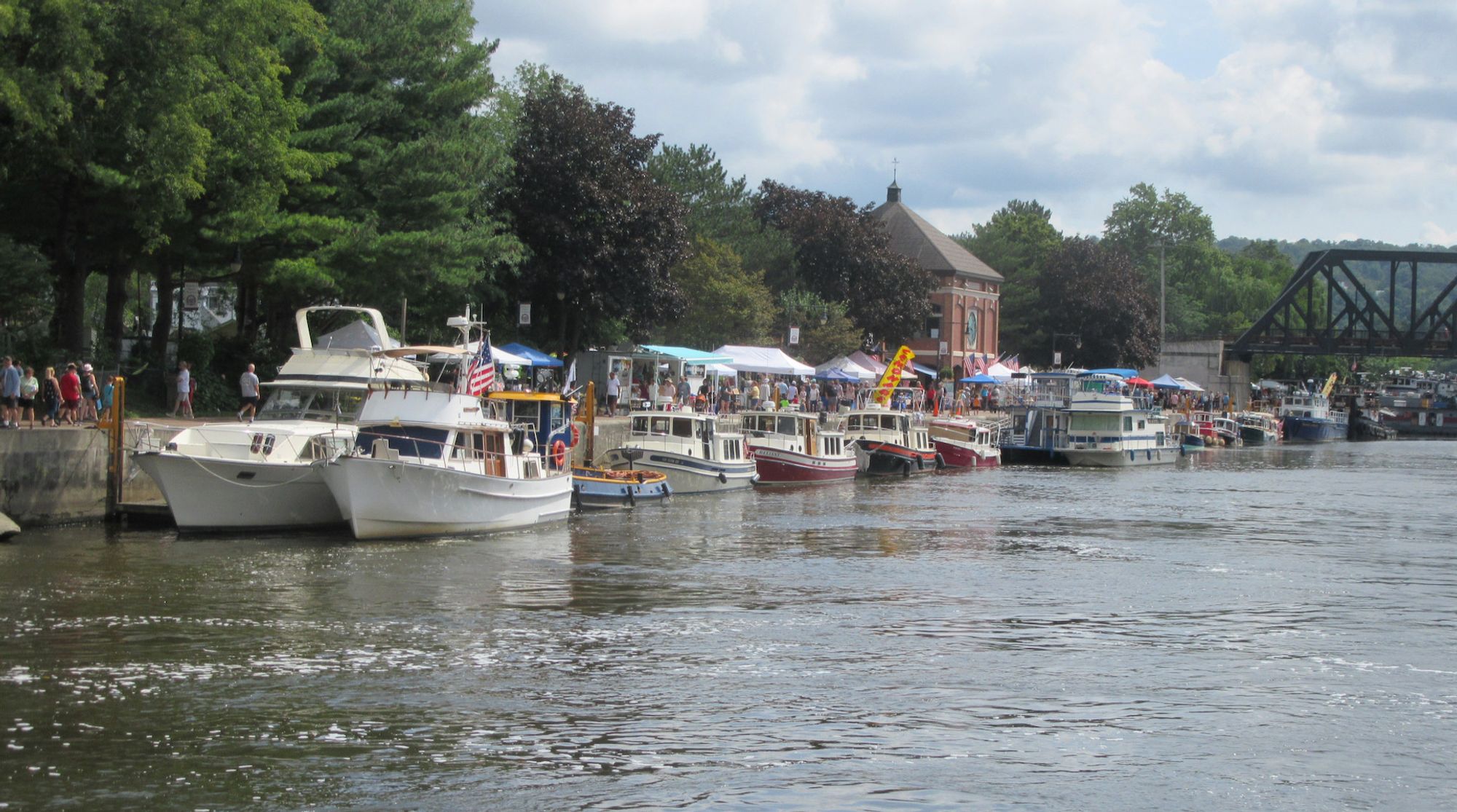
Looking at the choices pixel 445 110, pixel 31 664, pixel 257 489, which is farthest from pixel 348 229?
pixel 31 664

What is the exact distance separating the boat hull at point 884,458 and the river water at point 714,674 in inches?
851

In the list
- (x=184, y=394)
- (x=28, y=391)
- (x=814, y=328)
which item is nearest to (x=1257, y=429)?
(x=814, y=328)

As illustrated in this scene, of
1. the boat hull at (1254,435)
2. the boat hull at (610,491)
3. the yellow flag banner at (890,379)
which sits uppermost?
the yellow flag banner at (890,379)

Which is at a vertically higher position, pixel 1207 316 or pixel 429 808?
pixel 1207 316

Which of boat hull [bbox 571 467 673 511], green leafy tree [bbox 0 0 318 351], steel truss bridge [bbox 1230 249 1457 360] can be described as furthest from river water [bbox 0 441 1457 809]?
steel truss bridge [bbox 1230 249 1457 360]

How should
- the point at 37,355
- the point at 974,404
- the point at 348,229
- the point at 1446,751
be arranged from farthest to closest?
the point at 974,404 → the point at 348,229 → the point at 37,355 → the point at 1446,751

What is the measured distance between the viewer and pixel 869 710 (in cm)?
1598

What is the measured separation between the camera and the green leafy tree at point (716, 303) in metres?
65.5

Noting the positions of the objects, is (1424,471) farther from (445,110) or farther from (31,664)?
(31,664)

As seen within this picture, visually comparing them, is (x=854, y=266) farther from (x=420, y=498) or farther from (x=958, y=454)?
(x=420, y=498)

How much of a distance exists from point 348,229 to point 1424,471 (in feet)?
159

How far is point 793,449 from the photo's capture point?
47.5m

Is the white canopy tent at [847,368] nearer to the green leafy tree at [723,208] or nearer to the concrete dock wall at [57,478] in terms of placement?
the green leafy tree at [723,208]

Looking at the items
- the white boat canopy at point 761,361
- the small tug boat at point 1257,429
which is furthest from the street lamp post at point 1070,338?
the white boat canopy at point 761,361
